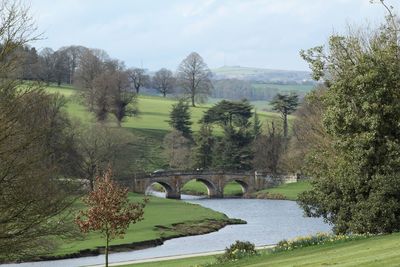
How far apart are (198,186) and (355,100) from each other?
9364 cm

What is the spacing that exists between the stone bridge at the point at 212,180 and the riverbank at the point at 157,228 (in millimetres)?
18917

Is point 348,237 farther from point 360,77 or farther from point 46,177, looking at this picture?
point 46,177

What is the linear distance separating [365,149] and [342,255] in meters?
10.9

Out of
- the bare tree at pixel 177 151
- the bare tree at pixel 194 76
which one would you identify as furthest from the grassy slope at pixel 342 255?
the bare tree at pixel 194 76

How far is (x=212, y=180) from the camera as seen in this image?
116m

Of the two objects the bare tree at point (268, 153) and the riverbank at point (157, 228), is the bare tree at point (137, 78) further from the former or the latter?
the riverbank at point (157, 228)

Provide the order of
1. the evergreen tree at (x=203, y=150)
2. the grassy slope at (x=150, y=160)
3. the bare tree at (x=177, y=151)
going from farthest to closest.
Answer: the bare tree at (x=177, y=151), the evergreen tree at (x=203, y=150), the grassy slope at (x=150, y=160)

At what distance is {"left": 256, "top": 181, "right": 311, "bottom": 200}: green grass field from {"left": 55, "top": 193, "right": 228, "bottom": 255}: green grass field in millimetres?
23255

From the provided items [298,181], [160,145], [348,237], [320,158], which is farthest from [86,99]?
[348,237]

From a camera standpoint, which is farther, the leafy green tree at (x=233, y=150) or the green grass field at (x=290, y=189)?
the leafy green tree at (x=233, y=150)

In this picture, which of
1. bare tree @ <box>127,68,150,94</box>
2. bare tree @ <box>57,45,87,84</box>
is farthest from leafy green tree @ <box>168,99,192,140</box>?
bare tree @ <box>57,45,87,84</box>

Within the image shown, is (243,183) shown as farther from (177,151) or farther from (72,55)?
(72,55)

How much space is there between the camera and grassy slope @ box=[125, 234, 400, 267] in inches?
829

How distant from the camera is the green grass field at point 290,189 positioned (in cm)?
10509
